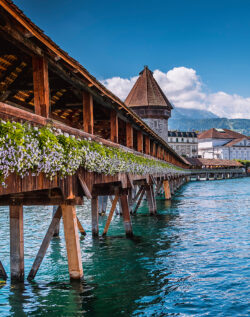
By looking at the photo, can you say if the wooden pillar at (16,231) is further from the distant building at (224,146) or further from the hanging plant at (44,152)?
the distant building at (224,146)

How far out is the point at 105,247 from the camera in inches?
550

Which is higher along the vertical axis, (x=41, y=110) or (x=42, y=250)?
(x=41, y=110)

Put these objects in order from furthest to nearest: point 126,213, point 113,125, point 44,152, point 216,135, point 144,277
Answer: point 216,135 < point 126,213 < point 113,125 < point 144,277 < point 44,152

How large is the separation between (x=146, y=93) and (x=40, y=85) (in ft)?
140

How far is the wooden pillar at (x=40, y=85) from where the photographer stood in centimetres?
749

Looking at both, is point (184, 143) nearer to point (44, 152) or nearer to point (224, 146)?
point (224, 146)

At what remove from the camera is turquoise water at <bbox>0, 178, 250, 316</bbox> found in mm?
Answer: 7777

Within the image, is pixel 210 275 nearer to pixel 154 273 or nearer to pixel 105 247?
pixel 154 273

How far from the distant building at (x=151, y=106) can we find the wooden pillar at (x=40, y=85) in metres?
39.8

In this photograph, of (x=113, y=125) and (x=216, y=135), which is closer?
(x=113, y=125)

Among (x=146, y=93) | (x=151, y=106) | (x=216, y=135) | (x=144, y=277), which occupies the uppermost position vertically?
(x=216, y=135)

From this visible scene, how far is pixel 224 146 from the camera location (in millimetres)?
122938

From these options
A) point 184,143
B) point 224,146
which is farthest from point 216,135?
point 184,143

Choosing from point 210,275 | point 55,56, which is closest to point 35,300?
point 210,275
